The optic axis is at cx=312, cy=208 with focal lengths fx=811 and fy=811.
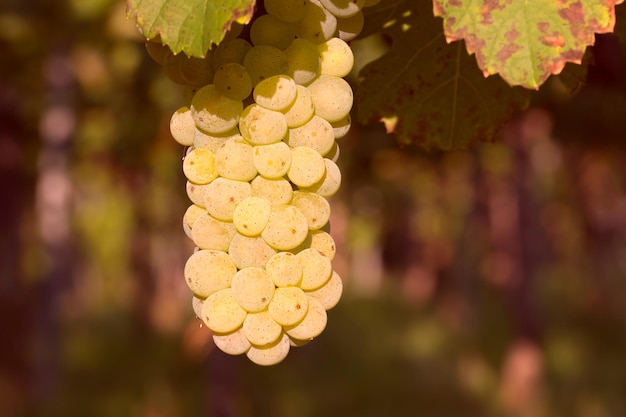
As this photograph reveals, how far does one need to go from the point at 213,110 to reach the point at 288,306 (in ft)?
0.87

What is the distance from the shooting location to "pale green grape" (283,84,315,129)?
105cm

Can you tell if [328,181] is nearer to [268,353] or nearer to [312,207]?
[312,207]

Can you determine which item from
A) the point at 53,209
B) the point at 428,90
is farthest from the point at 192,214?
the point at 53,209

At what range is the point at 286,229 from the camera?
40.0 inches

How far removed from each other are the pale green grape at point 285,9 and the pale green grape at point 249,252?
0.28m

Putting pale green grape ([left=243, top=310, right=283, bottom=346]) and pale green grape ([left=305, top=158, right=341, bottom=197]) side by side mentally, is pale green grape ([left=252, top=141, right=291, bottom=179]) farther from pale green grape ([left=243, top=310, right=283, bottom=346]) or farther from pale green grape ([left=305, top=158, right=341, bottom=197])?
pale green grape ([left=243, top=310, right=283, bottom=346])

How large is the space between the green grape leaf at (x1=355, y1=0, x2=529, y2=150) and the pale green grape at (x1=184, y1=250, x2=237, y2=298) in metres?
0.35

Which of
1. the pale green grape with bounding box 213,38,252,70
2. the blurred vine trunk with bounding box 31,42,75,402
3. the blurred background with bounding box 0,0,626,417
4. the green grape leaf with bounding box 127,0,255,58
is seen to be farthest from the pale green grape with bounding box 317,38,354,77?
the blurred vine trunk with bounding box 31,42,75,402

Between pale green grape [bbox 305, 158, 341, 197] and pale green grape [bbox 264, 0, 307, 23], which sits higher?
pale green grape [bbox 264, 0, 307, 23]

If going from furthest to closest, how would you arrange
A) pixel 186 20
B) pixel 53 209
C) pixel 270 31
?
pixel 53 209 → pixel 270 31 → pixel 186 20

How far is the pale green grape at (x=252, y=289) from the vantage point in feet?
3.36

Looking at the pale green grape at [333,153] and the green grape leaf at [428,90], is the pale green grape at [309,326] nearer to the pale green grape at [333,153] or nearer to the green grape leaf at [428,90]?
the pale green grape at [333,153]

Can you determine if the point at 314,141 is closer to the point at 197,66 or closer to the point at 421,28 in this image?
→ the point at 197,66

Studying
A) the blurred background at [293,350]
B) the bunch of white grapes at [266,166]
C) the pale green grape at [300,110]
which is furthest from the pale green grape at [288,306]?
the blurred background at [293,350]
